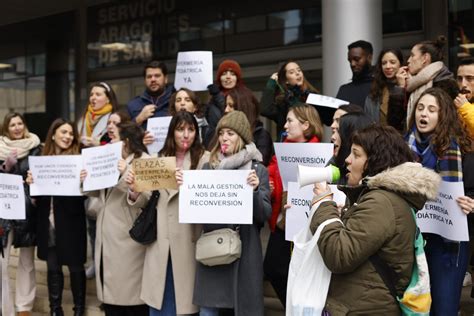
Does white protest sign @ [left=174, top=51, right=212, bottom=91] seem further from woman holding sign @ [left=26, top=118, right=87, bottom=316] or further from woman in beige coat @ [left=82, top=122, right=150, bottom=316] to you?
woman holding sign @ [left=26, top=118, right=87, bottom=316]

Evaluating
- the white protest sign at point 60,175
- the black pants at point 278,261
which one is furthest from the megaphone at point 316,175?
the white protest sign at point 60,175

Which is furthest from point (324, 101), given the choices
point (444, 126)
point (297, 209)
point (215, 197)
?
point (444, 126)

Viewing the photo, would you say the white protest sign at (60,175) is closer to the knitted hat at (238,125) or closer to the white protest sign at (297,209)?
the knitted hat at (238,125)

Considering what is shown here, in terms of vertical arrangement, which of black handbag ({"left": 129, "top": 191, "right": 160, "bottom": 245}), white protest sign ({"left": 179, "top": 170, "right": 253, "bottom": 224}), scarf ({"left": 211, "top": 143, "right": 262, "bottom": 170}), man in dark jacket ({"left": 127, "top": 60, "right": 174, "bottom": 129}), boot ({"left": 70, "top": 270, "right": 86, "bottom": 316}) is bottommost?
boot ({"left": 70, "top": 270, "right": 86, "bottom": 316})

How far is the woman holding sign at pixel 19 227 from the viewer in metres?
6.92

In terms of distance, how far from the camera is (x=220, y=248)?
5184 millimetres

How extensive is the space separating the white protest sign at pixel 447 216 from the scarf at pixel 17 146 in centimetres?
404

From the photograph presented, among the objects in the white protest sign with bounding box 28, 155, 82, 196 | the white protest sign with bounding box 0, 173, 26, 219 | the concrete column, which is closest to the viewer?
the white protest sign with bounding box 28, 155, 82, 196

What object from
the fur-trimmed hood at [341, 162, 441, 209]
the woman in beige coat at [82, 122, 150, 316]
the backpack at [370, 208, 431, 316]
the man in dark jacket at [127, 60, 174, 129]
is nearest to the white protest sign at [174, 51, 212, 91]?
the man in dark jacket at [127, 60, 174, 129]

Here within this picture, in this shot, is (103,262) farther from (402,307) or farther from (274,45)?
(274,45)

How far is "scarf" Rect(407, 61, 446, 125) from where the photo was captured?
199 inches

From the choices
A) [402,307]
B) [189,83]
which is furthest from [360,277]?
[189,83]

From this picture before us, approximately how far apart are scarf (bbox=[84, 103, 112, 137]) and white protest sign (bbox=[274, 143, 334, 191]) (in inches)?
85.5

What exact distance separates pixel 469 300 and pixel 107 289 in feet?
9.65
